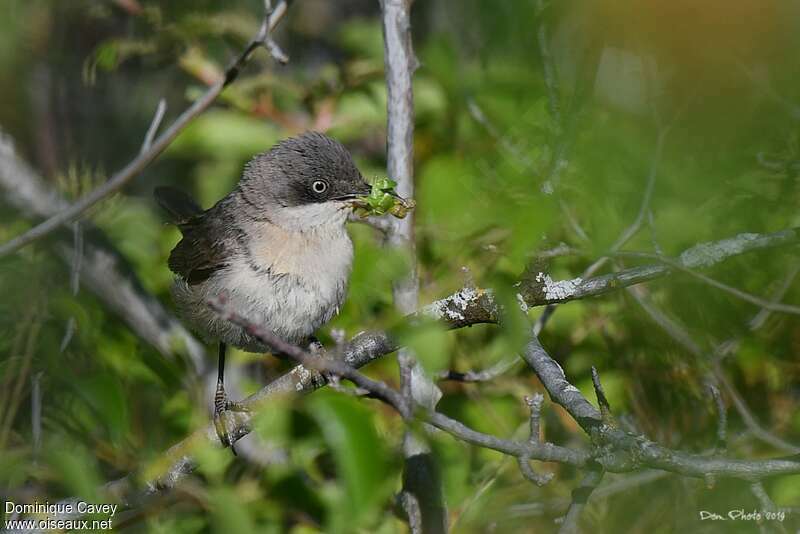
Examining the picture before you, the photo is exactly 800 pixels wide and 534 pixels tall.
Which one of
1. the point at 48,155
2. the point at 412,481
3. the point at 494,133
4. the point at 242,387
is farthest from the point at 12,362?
the point at 48,155

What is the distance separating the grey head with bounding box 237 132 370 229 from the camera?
3.78 metres

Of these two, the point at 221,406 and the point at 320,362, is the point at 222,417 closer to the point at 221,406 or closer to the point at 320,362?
the point at 221,406

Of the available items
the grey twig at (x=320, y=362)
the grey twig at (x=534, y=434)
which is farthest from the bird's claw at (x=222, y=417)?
the grey twig at (x=320, y=362)

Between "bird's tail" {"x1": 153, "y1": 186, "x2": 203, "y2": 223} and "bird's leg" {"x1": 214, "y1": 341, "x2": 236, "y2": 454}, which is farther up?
"bird's tail" {"x1": 153, "y1": 186, "x2": 203, "y2": 223}

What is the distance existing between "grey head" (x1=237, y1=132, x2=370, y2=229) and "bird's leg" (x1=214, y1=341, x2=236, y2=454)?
0.82 m

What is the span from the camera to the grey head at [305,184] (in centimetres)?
378

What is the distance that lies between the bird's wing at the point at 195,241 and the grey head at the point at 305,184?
191 mm

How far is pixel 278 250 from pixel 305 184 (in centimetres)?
36

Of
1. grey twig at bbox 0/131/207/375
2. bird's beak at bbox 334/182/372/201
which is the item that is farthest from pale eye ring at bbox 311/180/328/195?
grey twig at bbox 0/131/207/375

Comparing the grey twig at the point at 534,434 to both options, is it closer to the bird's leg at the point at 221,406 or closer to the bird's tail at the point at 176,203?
the bird's leg at the point at 221,406

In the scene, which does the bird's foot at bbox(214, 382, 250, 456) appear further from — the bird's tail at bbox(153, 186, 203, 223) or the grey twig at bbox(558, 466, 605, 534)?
the grey twig at bbox(558, 466, 605, 534)

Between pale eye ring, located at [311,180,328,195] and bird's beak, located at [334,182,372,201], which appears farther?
pale eye ring, located at [311,180,328,195]

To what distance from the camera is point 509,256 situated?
103 inches

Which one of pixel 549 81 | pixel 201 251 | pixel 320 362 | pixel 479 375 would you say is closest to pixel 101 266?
pixel 201 251
